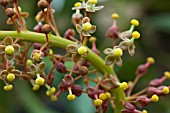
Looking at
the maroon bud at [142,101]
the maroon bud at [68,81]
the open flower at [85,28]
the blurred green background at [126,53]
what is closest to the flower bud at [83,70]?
the maroon bud at [68,81]

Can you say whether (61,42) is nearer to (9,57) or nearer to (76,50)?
(76,50)

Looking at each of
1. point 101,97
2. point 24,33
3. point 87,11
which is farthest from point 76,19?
point 101,97

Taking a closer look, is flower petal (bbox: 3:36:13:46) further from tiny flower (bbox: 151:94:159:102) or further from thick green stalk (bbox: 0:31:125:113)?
tiny flower (bbox: 151:94:159:102)

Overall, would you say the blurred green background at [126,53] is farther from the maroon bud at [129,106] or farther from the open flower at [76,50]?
the open flower at [76,50]

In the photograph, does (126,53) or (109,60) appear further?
(126,53)

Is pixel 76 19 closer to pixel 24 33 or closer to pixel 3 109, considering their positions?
pixel 24 33

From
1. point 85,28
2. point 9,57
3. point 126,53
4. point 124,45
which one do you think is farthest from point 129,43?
point 126,53

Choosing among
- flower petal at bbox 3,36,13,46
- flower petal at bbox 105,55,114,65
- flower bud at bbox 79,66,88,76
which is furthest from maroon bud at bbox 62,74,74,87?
flower petal at bbox 3,36,13,46
